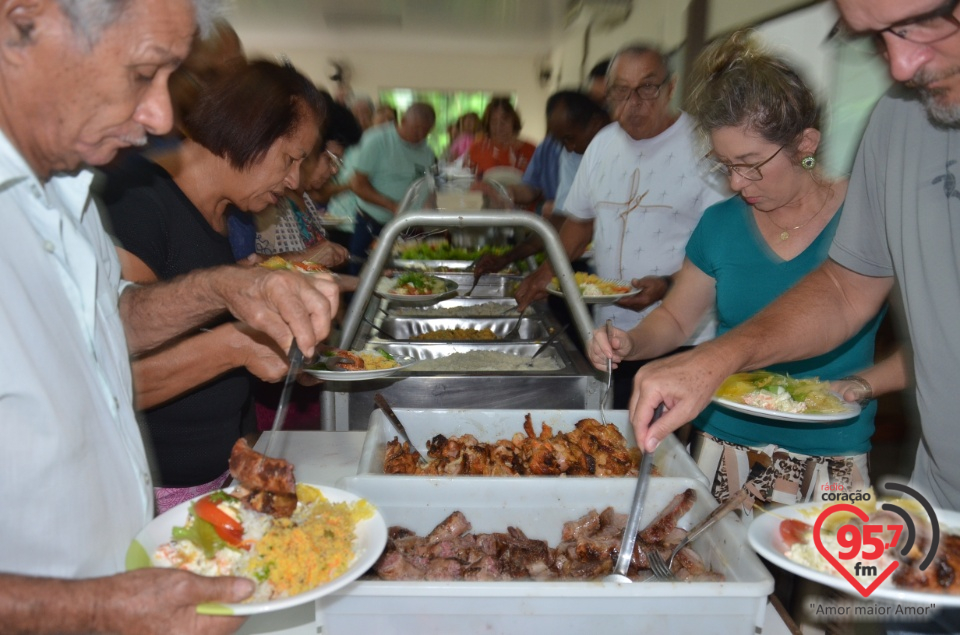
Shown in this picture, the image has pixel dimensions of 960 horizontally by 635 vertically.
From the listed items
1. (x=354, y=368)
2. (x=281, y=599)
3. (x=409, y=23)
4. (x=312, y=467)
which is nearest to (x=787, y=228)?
(x=354, y=368)

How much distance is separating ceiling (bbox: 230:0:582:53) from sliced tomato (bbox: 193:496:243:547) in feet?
31.1

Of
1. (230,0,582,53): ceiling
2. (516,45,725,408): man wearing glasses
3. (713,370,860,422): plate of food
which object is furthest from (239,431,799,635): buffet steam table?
(230,0,582,53): ceiling

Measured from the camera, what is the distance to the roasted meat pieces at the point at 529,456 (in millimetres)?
1586

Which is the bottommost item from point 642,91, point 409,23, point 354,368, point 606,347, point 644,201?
point 354,368

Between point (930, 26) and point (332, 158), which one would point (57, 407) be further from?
point (332, 158)

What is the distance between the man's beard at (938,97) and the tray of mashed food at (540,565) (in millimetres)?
768

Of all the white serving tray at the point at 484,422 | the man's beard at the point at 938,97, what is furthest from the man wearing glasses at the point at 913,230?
the white serving tray at the point at 484,422

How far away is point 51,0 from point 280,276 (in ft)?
1.63

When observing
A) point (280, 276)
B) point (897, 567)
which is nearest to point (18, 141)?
point (280, 276)

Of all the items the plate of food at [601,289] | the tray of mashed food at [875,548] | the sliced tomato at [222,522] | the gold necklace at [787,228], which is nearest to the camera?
the tray of mashed food at [875,548]

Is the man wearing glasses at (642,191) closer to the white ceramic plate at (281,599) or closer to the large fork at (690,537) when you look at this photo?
the large fork at (690,537)

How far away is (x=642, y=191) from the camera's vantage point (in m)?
2.87

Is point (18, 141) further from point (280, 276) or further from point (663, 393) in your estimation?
point (663, 393)

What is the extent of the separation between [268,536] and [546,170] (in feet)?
16.2
